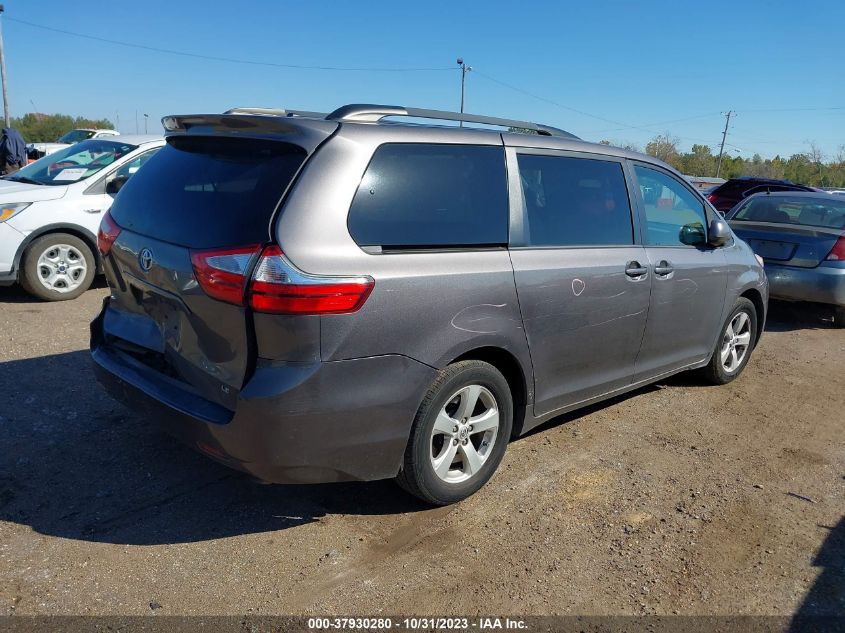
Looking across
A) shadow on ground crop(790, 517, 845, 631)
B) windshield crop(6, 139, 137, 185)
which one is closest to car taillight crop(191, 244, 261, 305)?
shadow on ground crop(790, 517, 845, 631)

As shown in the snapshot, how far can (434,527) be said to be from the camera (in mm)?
3412

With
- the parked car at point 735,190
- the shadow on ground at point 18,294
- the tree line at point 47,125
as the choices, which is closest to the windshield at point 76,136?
the shadow on ground at point 18,294

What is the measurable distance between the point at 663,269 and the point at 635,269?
0.36 meters

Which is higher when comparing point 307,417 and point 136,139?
point 136,139

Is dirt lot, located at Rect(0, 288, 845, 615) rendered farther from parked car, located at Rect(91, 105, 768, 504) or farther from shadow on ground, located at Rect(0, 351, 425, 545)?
parked car, located at Rect(91, 105, 768, 504)

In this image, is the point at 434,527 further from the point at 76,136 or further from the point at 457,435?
the point at 76,136

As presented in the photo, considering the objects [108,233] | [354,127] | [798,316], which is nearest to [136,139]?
[108,233]

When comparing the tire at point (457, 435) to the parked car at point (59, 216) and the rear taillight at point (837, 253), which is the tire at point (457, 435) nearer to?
the parked car at point (59, 216)

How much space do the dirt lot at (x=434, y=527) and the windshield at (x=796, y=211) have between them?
430 centimetres

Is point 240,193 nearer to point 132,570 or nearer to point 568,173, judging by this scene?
point 132,570

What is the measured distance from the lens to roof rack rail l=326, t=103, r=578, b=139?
10.8ft

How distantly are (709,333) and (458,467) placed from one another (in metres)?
2.67

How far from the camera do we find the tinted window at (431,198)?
3.04m

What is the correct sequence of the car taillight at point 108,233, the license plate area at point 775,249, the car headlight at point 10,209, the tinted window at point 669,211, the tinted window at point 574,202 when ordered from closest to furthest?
1. the car taillight at point 108,233
2. the tinted window at point 574,202
3. the tinted window at point 669,211
4. the car headlight at point 10,209
5. the license plate area at point 775,249
